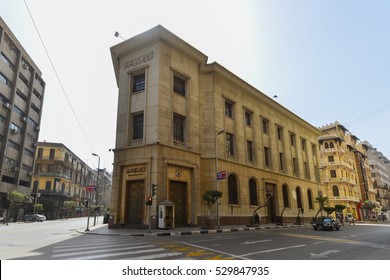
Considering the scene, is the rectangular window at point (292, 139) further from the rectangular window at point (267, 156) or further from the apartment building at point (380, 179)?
the apartment building at point (380, 179)

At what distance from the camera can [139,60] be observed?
85.2ft

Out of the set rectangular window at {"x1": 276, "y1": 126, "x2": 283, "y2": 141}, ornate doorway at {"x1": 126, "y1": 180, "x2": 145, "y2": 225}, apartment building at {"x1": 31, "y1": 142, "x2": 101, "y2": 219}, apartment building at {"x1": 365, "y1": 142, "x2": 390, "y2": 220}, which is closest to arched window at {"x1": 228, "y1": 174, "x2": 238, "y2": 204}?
ornate doorway at {"x1": 126, "y1": 180, "x2": 145, "y2": 225}

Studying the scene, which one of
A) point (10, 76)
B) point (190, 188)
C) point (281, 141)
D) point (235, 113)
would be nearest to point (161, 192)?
point (190, 188)

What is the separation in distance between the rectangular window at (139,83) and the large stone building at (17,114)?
29.4 m

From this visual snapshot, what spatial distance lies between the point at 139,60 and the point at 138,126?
21.8 ft

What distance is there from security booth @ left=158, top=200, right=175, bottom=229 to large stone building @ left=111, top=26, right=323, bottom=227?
6.9 inches

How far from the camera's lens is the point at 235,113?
3139 centimetres

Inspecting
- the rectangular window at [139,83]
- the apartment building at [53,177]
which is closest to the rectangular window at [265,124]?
the rectangular window at [139,83]

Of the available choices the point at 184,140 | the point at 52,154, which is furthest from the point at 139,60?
the point at 52,154

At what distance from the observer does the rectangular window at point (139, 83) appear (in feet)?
84.7

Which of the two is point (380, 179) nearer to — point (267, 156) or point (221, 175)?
point (267, 156)

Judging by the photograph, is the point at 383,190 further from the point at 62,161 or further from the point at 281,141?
the point at 62,161

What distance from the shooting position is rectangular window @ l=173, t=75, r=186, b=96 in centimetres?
2638

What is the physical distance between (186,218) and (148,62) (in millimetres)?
15063
